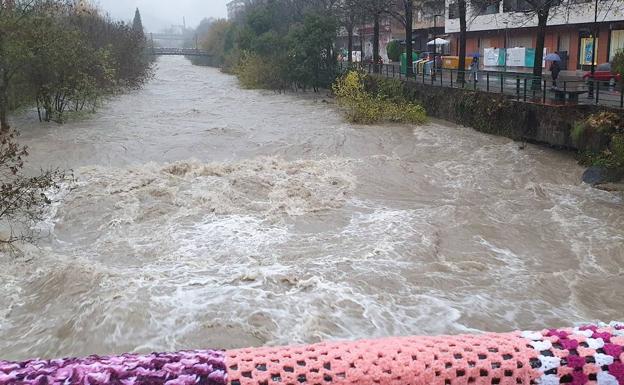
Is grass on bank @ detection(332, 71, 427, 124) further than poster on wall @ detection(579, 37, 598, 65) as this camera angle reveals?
No

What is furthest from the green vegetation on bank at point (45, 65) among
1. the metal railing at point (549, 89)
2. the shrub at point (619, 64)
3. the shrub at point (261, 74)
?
the shrub at point (619, 64)

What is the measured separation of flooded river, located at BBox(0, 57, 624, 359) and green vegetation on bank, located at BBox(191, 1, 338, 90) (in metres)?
19.2

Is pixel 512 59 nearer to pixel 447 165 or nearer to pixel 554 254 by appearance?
pixel 447 165

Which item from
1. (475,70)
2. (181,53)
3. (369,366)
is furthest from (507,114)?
(181,53)

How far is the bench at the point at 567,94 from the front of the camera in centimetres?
1719

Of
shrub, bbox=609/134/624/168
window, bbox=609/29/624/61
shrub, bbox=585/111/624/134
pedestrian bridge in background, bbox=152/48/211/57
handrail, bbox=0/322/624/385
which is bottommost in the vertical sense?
shrub, bbox=609/134/624/168

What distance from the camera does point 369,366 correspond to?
2502 mm

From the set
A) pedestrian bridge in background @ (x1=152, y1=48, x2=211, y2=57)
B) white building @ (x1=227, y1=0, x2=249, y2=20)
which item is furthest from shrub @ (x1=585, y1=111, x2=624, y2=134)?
pedestrian bridge in background @ (x1=152, y1=48, x2=211, y2=57)

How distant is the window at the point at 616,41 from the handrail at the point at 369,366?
3222 centimetres

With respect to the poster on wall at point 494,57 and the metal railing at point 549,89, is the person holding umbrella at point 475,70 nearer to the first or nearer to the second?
the metal railing at point 549,89

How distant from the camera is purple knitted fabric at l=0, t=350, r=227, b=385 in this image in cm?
238

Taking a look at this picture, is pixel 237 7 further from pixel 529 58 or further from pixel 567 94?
pixel 567 94

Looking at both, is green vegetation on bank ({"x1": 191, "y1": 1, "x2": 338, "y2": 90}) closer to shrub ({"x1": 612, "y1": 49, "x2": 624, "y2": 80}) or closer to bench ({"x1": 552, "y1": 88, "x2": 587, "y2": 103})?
bench ({"x1": 552, "y1": 88, "x2": 587, "y2": 103})

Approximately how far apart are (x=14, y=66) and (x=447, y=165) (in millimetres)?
14237
